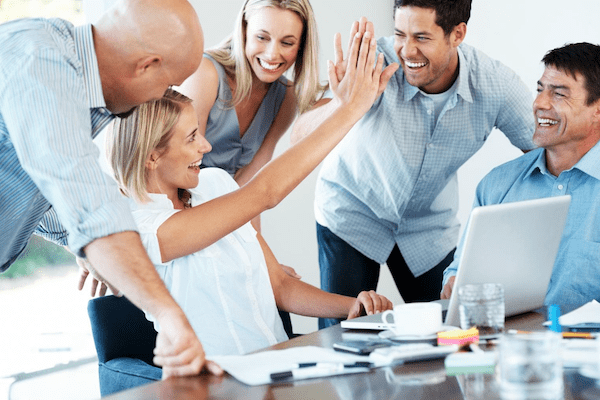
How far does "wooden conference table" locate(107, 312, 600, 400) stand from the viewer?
101 cm

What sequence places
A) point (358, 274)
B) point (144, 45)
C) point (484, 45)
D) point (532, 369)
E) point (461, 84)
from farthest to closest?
1. point (484, 45)
2. point (358, 274)
3. point (461, 84)
4. point (144, 45)
5. point (532, 369)

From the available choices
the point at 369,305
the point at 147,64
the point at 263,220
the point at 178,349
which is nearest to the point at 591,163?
the point at 369,305

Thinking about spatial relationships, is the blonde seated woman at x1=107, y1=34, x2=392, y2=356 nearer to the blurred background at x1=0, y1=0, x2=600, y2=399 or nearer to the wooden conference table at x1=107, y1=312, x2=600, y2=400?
the wooden conference table at x1=107, y1=312, x2=600, y2=400

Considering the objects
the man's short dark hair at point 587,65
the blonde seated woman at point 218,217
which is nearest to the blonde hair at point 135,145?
the blonde seated woman at point 218,217

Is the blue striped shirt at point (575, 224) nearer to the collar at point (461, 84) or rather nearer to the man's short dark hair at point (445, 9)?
the collar at point (461, 84)

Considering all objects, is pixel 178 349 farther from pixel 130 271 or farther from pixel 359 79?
pixel 359 79

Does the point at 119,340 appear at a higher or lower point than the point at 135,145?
lower

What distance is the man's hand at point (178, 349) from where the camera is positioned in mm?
1125

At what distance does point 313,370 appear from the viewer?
1.12 metres

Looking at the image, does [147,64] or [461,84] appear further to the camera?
[461,84]

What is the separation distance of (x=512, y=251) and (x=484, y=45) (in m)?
3.45

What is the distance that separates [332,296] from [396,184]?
0.82 meters

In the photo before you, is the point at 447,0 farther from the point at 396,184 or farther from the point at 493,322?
the point at 493,322

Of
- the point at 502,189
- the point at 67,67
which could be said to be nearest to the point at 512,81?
the point at 502,189
